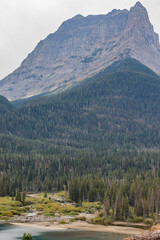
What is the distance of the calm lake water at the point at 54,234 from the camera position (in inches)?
3738

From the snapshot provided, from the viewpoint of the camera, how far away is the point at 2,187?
179000mm

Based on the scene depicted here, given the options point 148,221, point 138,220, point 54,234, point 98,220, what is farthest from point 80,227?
point 148,221

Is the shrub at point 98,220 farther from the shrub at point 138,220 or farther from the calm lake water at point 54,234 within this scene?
the calm lake water at point 54,234

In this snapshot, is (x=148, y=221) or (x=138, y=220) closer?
(x=148, y=221)

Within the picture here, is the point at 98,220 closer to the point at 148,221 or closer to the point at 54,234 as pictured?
the point at 148,221

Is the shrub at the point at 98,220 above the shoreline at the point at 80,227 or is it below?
above

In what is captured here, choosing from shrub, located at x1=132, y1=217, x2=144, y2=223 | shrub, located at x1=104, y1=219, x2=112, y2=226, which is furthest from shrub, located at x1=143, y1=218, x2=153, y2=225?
shrub, located at x1=104, y1=219, x2=112, y2=226

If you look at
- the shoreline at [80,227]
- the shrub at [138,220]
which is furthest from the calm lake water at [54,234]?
the shrub at [138,220]

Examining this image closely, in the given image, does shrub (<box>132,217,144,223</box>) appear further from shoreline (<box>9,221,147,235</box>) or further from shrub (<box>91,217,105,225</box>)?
shoreline (<box>9,221,147,235</box>)

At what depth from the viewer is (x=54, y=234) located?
100938 mm

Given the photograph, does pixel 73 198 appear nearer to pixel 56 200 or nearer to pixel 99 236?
pixel 56 200

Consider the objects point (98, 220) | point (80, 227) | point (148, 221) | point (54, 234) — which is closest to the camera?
point (54, 234)

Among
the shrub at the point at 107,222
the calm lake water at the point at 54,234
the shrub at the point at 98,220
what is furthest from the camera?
the shrub at the point at 98,220

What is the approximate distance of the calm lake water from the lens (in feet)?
311
